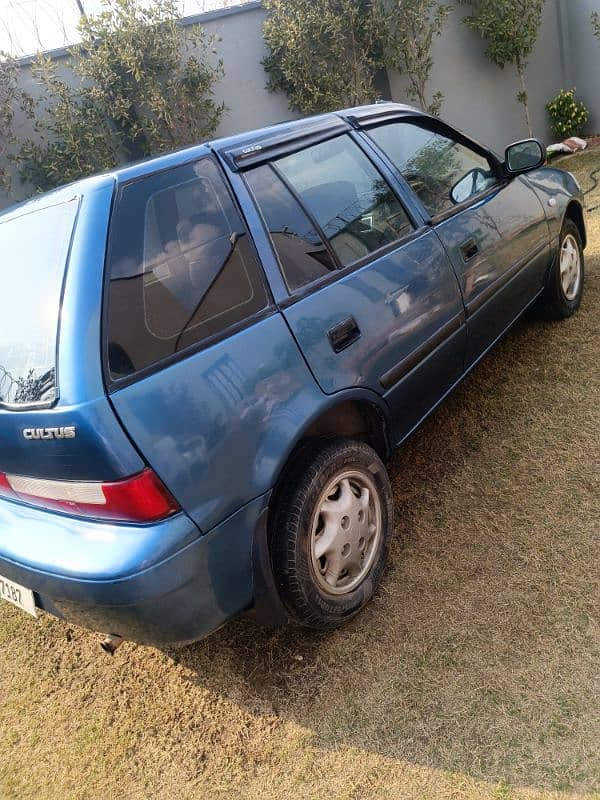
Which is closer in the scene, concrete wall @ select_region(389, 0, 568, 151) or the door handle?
the door handle

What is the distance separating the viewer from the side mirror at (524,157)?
11.0 feet

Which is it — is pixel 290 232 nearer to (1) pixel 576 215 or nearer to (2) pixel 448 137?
(2) pixel 448 137

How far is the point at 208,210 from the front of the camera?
200 cm

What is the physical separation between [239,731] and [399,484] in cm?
136

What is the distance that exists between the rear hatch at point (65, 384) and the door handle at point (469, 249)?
167 cm

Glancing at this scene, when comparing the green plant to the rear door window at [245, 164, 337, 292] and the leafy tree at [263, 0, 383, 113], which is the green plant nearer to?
the leafy tree at [263, 0, 383, 113]

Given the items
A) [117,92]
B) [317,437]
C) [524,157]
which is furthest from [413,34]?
[317,437]

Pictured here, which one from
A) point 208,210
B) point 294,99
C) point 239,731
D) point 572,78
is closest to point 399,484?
point 239,731

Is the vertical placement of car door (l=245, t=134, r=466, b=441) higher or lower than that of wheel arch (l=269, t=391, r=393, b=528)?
higher

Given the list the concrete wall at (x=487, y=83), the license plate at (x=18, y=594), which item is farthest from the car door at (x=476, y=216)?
the concrete wall at (x=487, y=83)

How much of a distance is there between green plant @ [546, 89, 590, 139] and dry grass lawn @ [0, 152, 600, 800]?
886cm

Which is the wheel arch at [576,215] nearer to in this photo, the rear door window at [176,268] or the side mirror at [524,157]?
the side mirror at [524,157]

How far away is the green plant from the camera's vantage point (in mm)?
9844

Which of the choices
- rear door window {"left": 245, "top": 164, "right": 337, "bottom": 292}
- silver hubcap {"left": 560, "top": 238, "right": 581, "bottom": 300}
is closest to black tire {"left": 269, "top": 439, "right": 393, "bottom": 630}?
rear door window {"left": 245, "top": 164, "right": 337, "bottom": 292}
